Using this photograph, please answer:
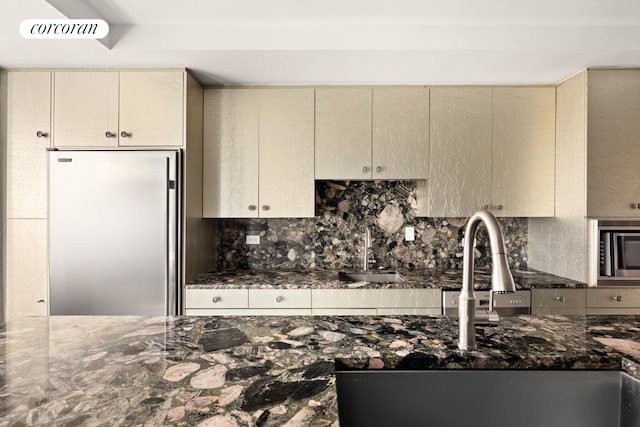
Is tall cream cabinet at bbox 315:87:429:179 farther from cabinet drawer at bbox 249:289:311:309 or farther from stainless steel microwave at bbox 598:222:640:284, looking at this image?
stainless steel microwave at bbox 598:222:640:284

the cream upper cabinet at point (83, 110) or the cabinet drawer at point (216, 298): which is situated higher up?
the cream upper cabinet at point (83, 110)

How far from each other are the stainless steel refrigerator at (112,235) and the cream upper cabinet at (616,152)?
2.89m

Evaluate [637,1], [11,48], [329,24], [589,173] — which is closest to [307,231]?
[329,24]

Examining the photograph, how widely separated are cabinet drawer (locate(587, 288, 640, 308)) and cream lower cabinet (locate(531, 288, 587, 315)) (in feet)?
0.16

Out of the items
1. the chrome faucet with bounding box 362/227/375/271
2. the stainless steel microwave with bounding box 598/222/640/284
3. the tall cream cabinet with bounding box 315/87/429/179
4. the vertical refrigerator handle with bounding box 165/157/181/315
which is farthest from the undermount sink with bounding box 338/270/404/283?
the stainless steel microwave with bounding box 598/222/640/284

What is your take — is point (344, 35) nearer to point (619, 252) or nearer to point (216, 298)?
point (216, 298)

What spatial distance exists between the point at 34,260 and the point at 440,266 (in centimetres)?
313

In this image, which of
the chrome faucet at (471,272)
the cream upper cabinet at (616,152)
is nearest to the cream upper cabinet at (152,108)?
the chrome faucet at (471,272)

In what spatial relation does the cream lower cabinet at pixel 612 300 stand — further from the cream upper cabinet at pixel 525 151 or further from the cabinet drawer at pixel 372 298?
the cabinet drawer at pixel 372 298

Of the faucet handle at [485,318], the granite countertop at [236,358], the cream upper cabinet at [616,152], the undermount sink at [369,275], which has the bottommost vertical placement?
the undermount sink at [369,275]

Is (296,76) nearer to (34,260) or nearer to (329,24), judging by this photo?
(329,24)

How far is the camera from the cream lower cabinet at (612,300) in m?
2.55

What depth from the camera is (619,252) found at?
2.52 m

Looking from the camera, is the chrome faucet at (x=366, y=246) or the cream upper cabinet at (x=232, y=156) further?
the chrome faucet at (x=366, y=246)
